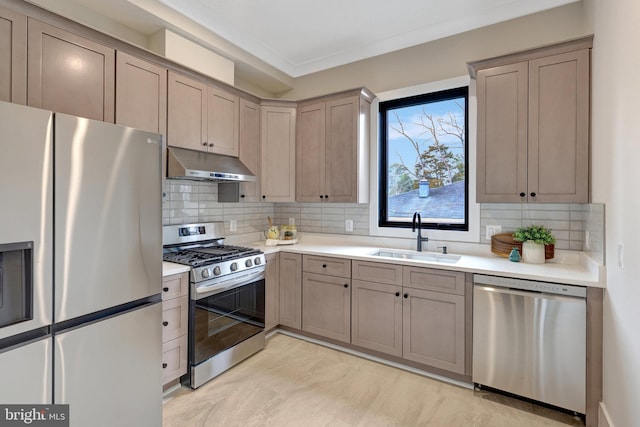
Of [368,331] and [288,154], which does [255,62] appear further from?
[368,331]

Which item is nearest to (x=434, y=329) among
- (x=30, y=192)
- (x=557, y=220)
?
(x=557, y=220)

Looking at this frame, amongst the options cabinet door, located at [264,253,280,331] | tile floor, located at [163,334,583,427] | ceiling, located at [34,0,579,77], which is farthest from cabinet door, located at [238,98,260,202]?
tile floor, located at [163,334,583,427]

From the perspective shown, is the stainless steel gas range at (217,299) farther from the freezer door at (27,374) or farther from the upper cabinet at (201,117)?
the freezer door at (27,374)

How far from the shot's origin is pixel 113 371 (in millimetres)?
1548

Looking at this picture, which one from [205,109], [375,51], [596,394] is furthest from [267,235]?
[596,394]

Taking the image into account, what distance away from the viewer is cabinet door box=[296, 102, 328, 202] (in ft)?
11.1

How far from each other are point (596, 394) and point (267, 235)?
3.01m

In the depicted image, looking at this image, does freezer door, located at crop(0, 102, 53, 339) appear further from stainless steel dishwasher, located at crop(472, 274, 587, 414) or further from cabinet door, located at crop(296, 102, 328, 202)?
stainless steel dishwasher, located at crop(472, 274, 587, 414)

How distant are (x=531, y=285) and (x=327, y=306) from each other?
166cm

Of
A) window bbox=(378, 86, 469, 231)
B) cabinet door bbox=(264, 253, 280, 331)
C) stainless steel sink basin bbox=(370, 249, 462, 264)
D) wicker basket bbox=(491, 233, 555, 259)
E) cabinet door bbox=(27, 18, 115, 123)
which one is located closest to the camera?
cabinet door bbox=(27, 18, 115, 123)

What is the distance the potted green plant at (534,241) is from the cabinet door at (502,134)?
0.29 meters

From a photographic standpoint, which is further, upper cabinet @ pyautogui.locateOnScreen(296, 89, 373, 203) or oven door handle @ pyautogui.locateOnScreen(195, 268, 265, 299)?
upper cabinet @ pyautogui.locateOnScreen(296, 89, 373, 203)

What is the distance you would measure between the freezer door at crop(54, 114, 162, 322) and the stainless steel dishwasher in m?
2.17

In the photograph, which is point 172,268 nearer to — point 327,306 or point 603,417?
point 327,306
